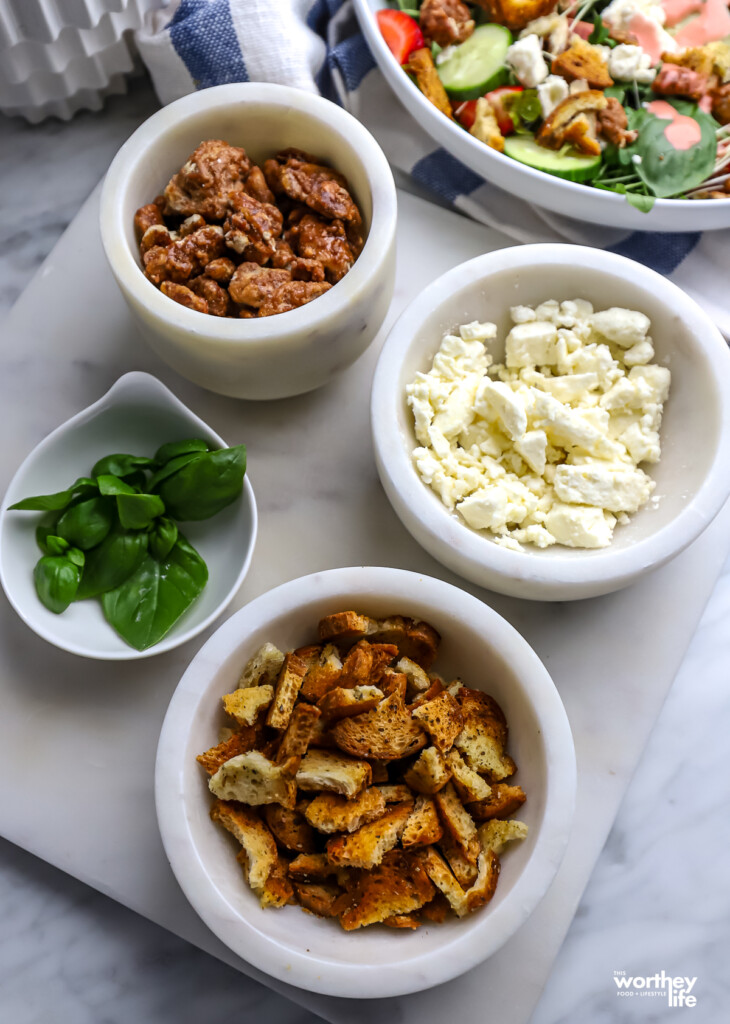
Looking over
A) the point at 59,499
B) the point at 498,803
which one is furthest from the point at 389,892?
the point at 59,499

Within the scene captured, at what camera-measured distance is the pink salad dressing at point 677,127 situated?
1.67 m

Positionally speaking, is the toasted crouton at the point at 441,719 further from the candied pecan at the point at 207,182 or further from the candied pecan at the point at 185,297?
the candied pecan at the point at 207,182

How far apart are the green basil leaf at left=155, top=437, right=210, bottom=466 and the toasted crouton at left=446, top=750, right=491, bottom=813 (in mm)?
579

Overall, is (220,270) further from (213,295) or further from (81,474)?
(81,474)

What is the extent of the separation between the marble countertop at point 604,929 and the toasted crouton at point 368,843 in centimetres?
47

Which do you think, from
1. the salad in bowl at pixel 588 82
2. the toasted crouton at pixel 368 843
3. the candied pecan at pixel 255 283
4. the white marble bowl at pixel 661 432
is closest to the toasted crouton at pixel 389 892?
the toasted crouton at pixel 368 843

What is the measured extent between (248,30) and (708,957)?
5.65ft

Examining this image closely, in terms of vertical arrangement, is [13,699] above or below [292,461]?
below

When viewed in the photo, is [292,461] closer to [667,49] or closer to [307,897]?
[307,897]

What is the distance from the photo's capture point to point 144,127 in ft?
5.06

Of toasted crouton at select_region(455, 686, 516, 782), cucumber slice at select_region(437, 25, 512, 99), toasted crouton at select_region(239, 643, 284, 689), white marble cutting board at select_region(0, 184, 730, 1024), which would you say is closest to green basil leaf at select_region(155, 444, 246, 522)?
→ white marble cutting board at select_region(0, 184, 730, 1024)

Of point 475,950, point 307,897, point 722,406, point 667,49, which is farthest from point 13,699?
point 667,49

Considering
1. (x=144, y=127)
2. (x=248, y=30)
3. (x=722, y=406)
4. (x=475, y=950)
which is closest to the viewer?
(x=475, y=950)

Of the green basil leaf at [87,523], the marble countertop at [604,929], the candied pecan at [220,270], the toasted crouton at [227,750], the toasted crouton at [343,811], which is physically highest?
the candied pecan at [220,270]
